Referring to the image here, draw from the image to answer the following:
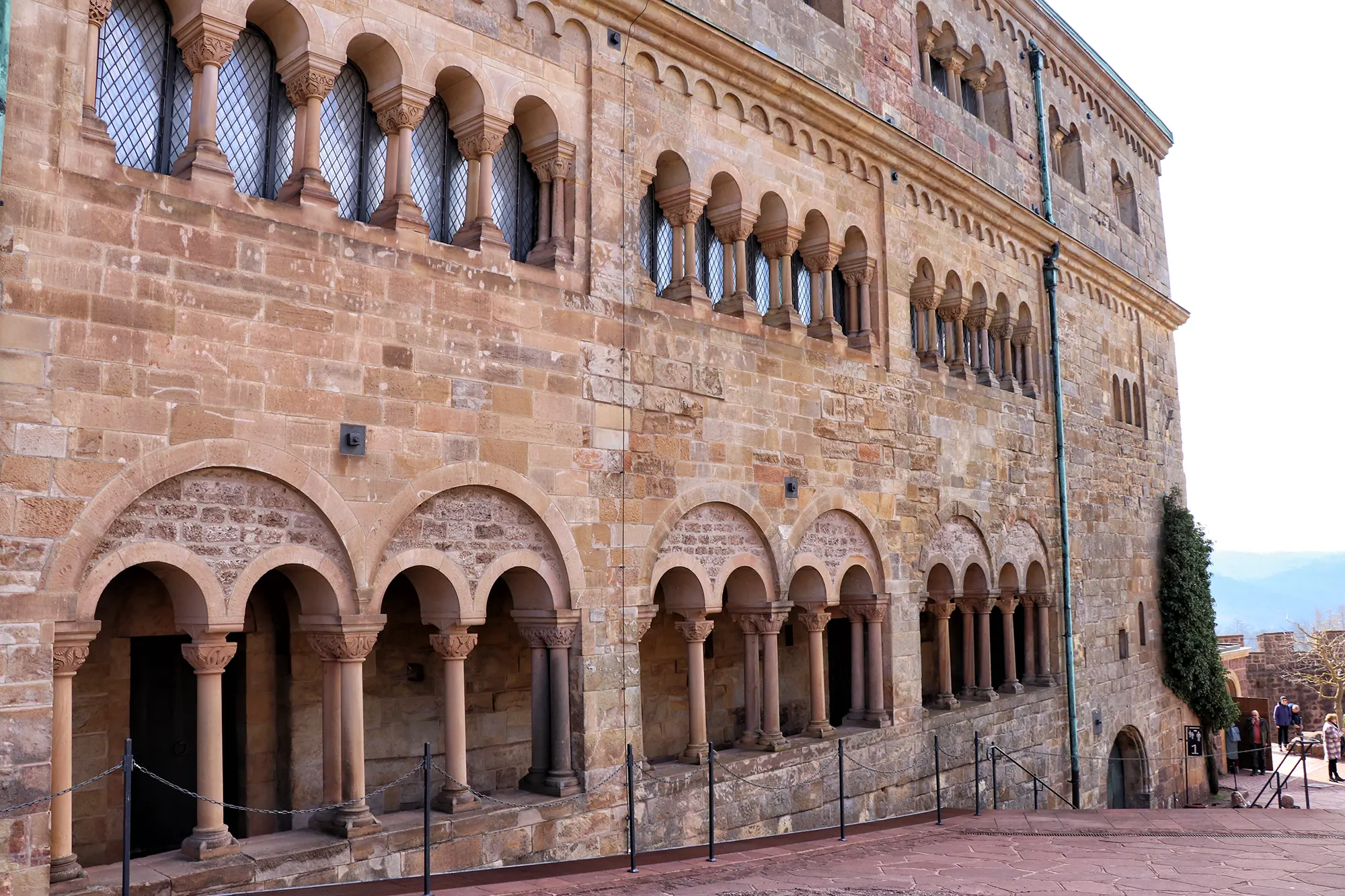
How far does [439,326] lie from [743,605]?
440 centimetres

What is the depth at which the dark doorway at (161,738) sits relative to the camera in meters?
8.12

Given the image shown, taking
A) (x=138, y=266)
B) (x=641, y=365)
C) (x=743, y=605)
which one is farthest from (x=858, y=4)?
(x=138, y=266)

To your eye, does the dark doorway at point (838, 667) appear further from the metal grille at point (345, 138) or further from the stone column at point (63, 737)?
the stone column at point (63, 737)

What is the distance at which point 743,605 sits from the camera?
10.7 meters

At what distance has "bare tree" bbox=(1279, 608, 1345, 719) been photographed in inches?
1141

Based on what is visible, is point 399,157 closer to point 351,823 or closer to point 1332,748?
point 351,823

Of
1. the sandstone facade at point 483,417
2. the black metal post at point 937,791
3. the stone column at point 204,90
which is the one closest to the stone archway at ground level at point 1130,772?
the sandstone facade at point 483,417

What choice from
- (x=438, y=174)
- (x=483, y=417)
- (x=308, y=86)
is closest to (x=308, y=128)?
(x=308, y=86)

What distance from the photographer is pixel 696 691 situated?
392 inches

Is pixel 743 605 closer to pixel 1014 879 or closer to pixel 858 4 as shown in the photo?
pixel 1014 879

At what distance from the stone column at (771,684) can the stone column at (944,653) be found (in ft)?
11.9

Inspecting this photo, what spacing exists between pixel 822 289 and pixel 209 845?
810 cm

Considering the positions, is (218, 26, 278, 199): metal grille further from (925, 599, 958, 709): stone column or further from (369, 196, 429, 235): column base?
(925, 599, 958, 709): stone column

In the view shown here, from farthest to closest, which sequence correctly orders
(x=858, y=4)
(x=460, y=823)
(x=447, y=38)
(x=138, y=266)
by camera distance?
(x=858, y=4) < (x=447, y=38) < (x=460, y=823) < (x=138, y=266)
